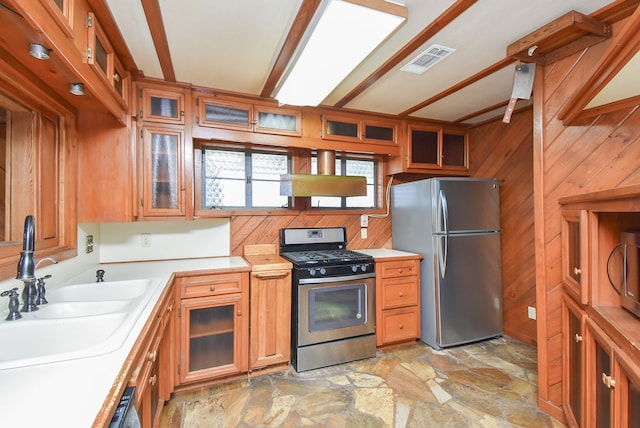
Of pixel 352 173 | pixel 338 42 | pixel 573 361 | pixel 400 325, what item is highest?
pixel 338 42

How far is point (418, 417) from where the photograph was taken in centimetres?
189

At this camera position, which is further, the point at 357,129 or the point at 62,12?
the point at 357,129

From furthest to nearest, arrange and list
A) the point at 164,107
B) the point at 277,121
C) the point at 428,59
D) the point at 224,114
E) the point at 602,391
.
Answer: the point at 277,121 → the point at 224,114 → the point at 164,107 → the point at 428,59 → the point at 602,391

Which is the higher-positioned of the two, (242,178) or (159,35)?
(159,35)

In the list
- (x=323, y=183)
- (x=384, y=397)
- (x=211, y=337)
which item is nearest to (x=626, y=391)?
(x=384, y=397)

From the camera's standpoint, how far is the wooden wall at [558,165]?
1.65 m

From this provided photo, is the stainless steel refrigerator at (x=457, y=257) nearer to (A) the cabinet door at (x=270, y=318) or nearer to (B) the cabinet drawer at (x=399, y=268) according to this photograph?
(B) the cabinet drawer at (x=399, y=268)

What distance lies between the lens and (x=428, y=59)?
200 cm

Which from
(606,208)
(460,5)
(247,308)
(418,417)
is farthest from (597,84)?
(247,308)

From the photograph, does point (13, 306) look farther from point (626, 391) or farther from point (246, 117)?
point (626, 391)

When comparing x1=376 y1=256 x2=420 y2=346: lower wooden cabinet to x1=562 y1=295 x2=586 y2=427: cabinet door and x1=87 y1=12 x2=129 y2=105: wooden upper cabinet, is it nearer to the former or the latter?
x1=562 y1=295 x2=586 y2=427: cabinet door

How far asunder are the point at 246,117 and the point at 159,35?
0.94 metres

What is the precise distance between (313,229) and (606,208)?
226 cm

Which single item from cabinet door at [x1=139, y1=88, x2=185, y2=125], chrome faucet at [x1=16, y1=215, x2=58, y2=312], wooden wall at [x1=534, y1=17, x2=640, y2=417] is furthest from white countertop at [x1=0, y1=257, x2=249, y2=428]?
wooden wall at [x1=534, y1=17, x2=640, y2=417]
